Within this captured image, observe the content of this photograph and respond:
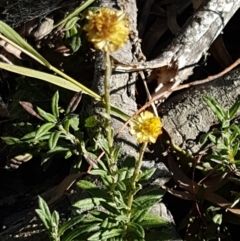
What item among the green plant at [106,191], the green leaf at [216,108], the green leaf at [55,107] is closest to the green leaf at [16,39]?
the green plant at [106,191]

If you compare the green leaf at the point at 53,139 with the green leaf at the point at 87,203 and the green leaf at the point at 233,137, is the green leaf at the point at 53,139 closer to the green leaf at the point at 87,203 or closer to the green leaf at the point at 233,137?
the green leaf at the point at 87,203

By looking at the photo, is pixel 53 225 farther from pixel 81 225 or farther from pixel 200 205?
A: pixel 200 205

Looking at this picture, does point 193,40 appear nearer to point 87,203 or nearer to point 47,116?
point 47,116

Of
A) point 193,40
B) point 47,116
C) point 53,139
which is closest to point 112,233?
point 53,139

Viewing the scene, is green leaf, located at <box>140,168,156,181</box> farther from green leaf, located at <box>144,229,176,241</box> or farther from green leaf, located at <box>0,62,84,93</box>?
green leaf, located at <box>0,62,84,93</box>

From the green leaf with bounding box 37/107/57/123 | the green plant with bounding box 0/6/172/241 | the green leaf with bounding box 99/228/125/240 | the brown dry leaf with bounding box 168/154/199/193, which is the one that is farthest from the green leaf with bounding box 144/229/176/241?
the green leaf with bounding box 37/107/57/123
